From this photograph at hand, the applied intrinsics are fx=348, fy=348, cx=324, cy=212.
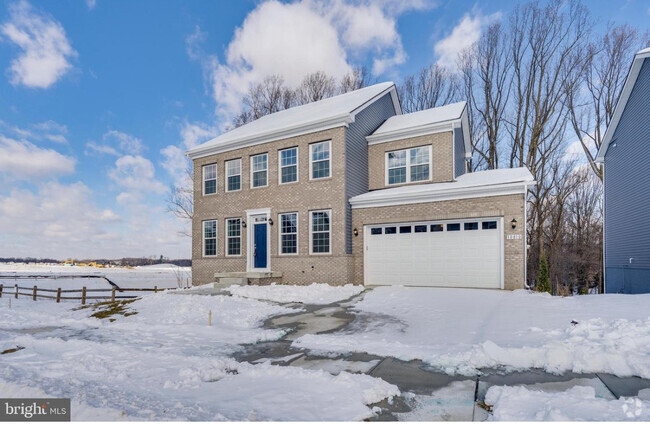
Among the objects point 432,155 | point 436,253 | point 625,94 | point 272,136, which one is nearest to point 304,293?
point 436,253

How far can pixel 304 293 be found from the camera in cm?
1227

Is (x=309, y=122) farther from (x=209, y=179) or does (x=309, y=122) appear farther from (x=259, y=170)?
(x=209, y=179)

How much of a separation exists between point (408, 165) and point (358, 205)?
9.99ft

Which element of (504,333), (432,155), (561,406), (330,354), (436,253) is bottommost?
(330,354)

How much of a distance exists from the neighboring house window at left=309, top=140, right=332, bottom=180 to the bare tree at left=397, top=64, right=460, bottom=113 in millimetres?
17881

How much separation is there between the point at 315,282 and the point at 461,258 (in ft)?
19.0

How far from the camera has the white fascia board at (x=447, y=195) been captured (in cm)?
1152

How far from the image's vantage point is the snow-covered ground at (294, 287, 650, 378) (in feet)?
16.4

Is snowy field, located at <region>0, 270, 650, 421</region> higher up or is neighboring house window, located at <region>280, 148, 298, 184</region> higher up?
neighboring house window, located at <region>280, 148, 298, 184</region>

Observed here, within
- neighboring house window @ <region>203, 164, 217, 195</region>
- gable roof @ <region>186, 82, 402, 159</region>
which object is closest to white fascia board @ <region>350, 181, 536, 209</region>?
gable roof @ <region>186, 82, 402, 159</region>

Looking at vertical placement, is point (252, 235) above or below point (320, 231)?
below

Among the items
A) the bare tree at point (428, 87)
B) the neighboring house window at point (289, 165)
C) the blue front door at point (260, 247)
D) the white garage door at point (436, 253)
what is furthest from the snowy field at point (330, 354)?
the bare tree at point (428, 87)

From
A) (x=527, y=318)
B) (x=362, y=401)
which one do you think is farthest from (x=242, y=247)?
(x=362, y=401)

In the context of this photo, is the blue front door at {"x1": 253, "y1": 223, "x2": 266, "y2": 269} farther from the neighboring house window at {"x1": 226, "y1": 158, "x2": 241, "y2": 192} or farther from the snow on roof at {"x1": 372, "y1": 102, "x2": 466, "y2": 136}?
the snow on roof at {"x1": 372, "y1": 102, "x2": 466, "y2": 136}
